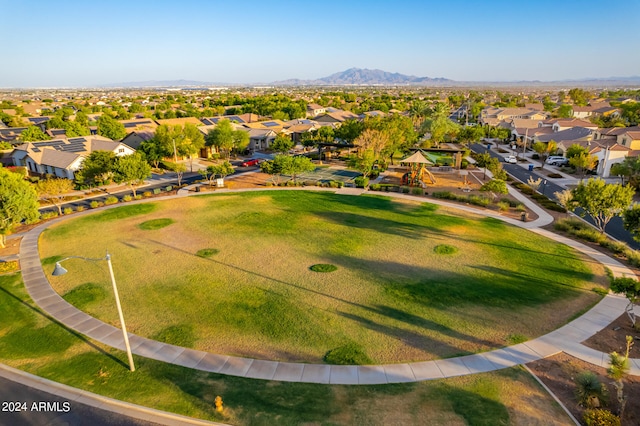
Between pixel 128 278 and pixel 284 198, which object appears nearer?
pixel 128 278

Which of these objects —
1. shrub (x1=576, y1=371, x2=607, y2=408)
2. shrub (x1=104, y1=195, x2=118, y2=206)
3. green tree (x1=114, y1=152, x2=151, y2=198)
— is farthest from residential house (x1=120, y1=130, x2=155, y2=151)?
shrub (x1=576, y1=371, x2=607, y2=408)

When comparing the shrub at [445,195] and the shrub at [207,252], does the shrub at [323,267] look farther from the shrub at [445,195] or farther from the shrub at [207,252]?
the shrub at [445,195]

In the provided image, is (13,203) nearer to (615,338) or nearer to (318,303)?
(318,303)

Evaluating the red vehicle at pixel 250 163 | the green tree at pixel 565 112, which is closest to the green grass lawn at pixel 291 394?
the red vehicle at pixel 250 163

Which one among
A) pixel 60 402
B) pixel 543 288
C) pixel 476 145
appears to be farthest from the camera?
pixel 476 145

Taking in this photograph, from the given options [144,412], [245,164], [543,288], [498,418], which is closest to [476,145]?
[245,164]

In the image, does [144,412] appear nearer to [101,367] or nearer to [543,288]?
[101,367]
